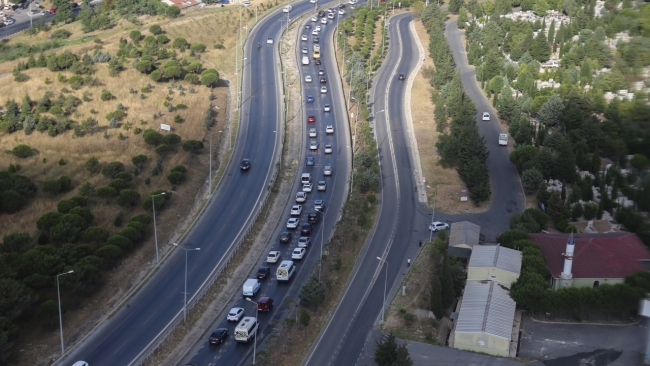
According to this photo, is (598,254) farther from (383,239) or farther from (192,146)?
(192,146)

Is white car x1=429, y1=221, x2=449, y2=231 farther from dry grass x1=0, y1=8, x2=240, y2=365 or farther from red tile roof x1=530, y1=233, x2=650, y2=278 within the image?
dry grass x1=0, y1=8, x2=240, y2=365

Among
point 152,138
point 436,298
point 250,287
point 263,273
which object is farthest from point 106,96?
point 436,298

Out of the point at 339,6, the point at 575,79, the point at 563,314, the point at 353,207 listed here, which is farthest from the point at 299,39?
the point at 563,314

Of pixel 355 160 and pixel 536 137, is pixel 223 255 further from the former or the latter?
pixel 536 137

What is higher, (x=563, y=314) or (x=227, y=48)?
(x=227, y=48)

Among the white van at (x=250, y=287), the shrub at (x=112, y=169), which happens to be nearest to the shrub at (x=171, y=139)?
the shrub at (x=112, y=169)

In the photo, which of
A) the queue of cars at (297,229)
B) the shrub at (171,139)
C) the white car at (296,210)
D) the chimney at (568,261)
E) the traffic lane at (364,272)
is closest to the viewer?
the queue of cars at (297,229)

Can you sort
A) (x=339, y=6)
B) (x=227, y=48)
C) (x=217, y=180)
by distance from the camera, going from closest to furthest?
(x=217, y=180)
(x=227, y=48)
(x=339, y=6)

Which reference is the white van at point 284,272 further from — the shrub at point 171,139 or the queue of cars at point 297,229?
the shrub at point 171,139
